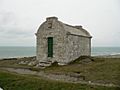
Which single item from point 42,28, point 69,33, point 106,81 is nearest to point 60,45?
point 69,33

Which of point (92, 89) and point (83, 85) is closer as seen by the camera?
point (92, 89)

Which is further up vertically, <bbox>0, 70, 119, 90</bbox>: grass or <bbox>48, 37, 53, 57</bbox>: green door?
<bbox>48, 37, 53, 57</bbox>: green door

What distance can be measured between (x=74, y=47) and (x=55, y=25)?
3.61 m

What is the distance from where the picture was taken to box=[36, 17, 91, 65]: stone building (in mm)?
26000

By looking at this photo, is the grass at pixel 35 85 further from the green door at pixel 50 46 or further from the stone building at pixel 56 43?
the green door at pixel 50 46

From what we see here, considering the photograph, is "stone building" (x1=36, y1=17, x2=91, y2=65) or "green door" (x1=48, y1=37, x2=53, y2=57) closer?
"stone building" (x1=36, y1=17, x2=91, y2=65)

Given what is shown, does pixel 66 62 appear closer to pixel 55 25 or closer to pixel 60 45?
pixel 60 45

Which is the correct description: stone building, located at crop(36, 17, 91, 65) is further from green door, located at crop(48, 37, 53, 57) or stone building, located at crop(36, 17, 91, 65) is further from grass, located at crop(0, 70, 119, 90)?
grass, located at crop(0, 70, 119, 90)

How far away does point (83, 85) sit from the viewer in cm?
1540

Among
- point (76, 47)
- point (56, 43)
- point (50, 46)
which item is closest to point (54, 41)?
point (56, 43)

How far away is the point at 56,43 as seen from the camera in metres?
26.7

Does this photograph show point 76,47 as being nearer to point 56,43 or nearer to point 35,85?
point 56,43

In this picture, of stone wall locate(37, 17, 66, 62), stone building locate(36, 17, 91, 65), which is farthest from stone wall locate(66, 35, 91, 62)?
stone wall locate(37, 17, 66, 62)

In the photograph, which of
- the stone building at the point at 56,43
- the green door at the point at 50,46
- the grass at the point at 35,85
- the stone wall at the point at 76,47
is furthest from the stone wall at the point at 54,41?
the grass at the point at 35,85
